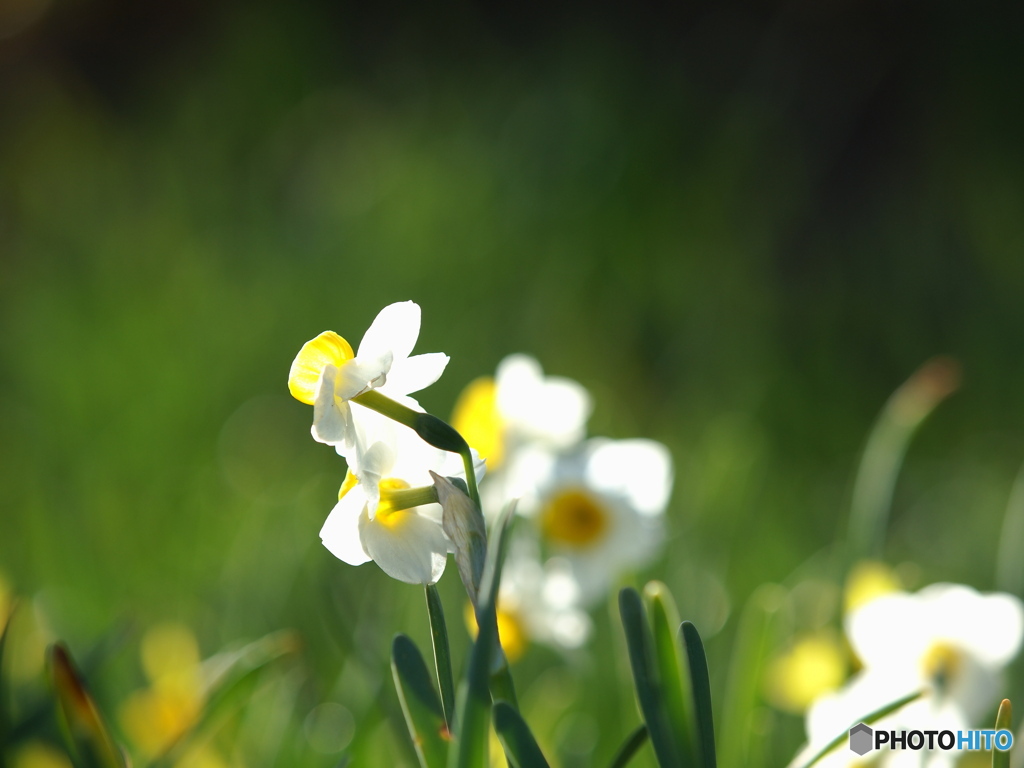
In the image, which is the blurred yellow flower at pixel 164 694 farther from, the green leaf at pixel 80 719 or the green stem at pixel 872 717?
the green stem at pixel 872 717

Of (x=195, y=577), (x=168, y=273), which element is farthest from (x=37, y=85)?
(x=195, y=577)

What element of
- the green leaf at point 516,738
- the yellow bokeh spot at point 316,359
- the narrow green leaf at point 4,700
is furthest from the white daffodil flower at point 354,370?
the narrow green leaf at point 4,700

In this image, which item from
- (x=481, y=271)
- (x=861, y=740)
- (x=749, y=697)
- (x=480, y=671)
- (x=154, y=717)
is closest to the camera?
(x=480, y=671)

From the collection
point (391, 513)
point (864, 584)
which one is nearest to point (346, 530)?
point (391, 513)

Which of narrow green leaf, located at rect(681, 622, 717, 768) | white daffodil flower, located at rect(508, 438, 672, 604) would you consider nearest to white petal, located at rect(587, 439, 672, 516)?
white daffodil flower, located at rect(508, 438, 672, 604)

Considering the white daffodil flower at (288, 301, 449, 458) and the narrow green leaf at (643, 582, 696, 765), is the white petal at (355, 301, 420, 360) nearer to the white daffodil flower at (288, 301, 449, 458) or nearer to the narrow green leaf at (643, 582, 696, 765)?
the white daffodil flower at (288, 301, 449, 458)

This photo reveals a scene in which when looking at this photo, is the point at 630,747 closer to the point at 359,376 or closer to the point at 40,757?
the point at 359,376

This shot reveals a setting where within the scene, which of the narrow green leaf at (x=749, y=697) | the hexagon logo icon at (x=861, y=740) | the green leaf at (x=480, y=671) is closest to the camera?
the green leaf at (x=480, y=671)
